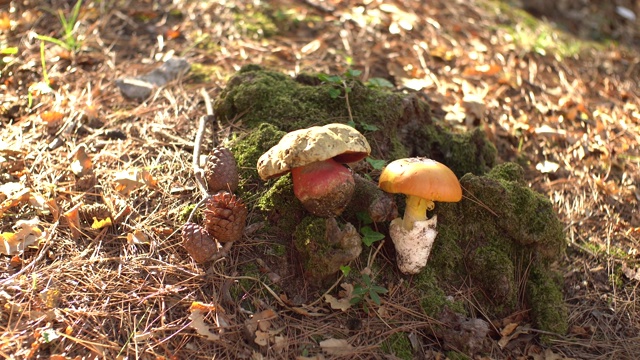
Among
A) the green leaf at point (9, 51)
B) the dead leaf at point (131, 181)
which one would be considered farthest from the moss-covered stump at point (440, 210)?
the green leaf at point (9, 51)

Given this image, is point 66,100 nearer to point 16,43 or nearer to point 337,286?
point 16,43

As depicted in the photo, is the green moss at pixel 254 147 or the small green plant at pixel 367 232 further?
the green moss at pixel 254 147

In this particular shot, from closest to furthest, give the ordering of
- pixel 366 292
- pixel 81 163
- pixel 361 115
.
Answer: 1. pixel 366 292
2. pixel 81 163
3. pixel 361 115

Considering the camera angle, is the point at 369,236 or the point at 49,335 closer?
the point at 49,335

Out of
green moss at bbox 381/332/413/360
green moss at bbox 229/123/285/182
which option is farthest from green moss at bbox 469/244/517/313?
green moss at bbox 229/123/285/182

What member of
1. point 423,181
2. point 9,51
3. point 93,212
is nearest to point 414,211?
point 423,181

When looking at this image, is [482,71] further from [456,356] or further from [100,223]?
[100,223]

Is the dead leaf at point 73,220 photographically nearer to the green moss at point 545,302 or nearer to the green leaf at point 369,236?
the green leaf at point 369,236
